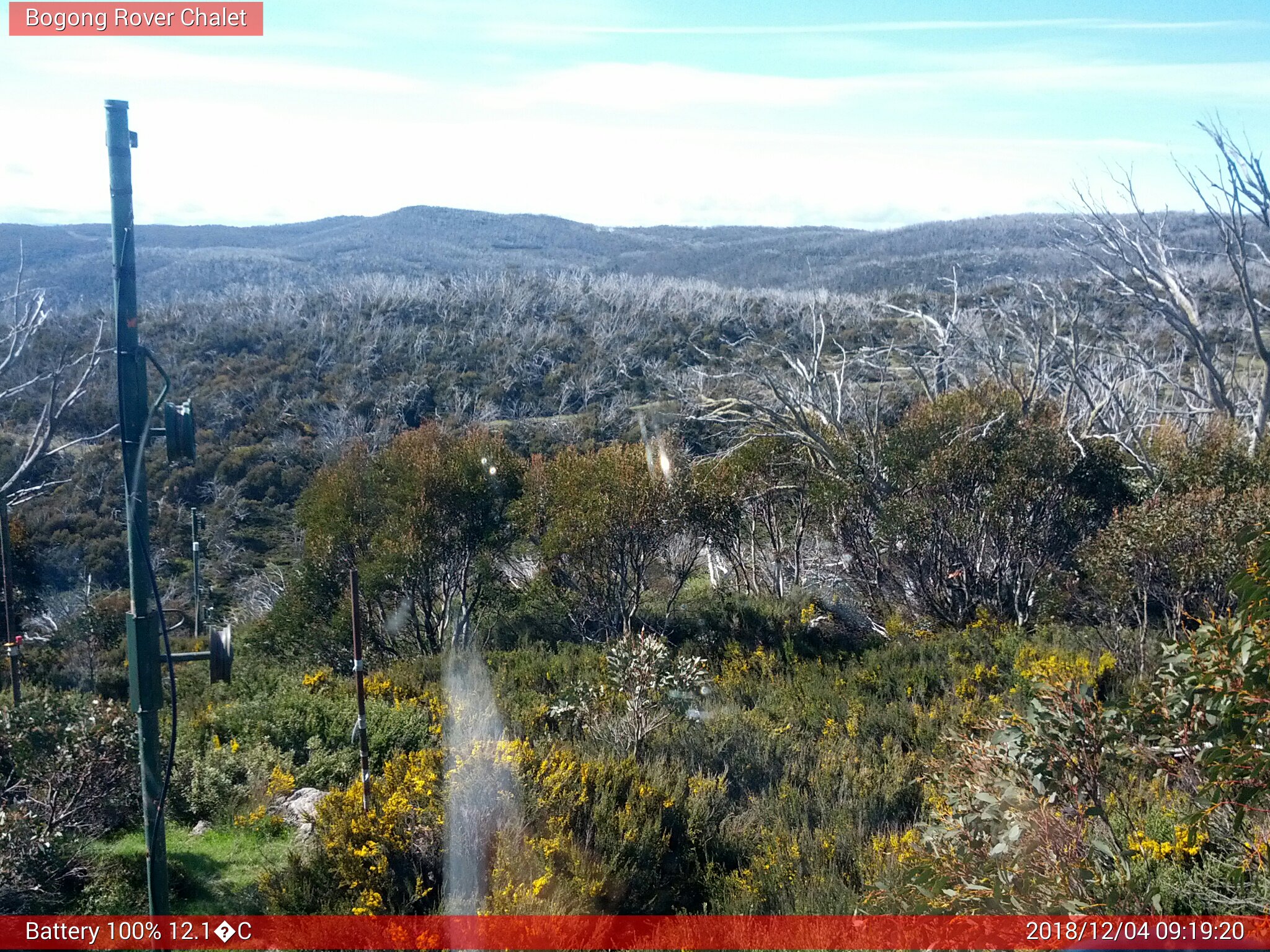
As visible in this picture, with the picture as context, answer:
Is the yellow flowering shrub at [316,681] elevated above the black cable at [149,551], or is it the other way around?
the black cable at [149,551]

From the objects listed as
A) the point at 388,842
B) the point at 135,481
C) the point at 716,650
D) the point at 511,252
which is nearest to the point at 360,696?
the point at 388,842

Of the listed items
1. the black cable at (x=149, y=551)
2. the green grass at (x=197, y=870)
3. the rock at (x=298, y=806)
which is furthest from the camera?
the rock at (x=298, y=806)

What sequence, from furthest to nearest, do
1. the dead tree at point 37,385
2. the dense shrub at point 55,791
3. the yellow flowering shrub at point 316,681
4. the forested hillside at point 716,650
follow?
the dead tree at point 37,385
the yellow flowering shrub at point 316,681
the dense shrub at point 55,791
the forested hillside at point 716,650

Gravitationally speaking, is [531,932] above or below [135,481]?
below

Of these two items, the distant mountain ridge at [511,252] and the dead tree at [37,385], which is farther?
the distant mountain ridge at [511,252]

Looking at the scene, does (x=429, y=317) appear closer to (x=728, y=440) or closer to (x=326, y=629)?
(x=728, y=440)

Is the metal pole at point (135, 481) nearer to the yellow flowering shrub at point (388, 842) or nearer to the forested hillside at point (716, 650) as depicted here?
the yellow flowering shrub at point (388, 842)

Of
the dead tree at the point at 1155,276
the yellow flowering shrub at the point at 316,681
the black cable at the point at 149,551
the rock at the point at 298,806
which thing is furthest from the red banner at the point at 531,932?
the dead tree at the point at 1155,276

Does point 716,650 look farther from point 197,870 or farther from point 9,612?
point 9,612
